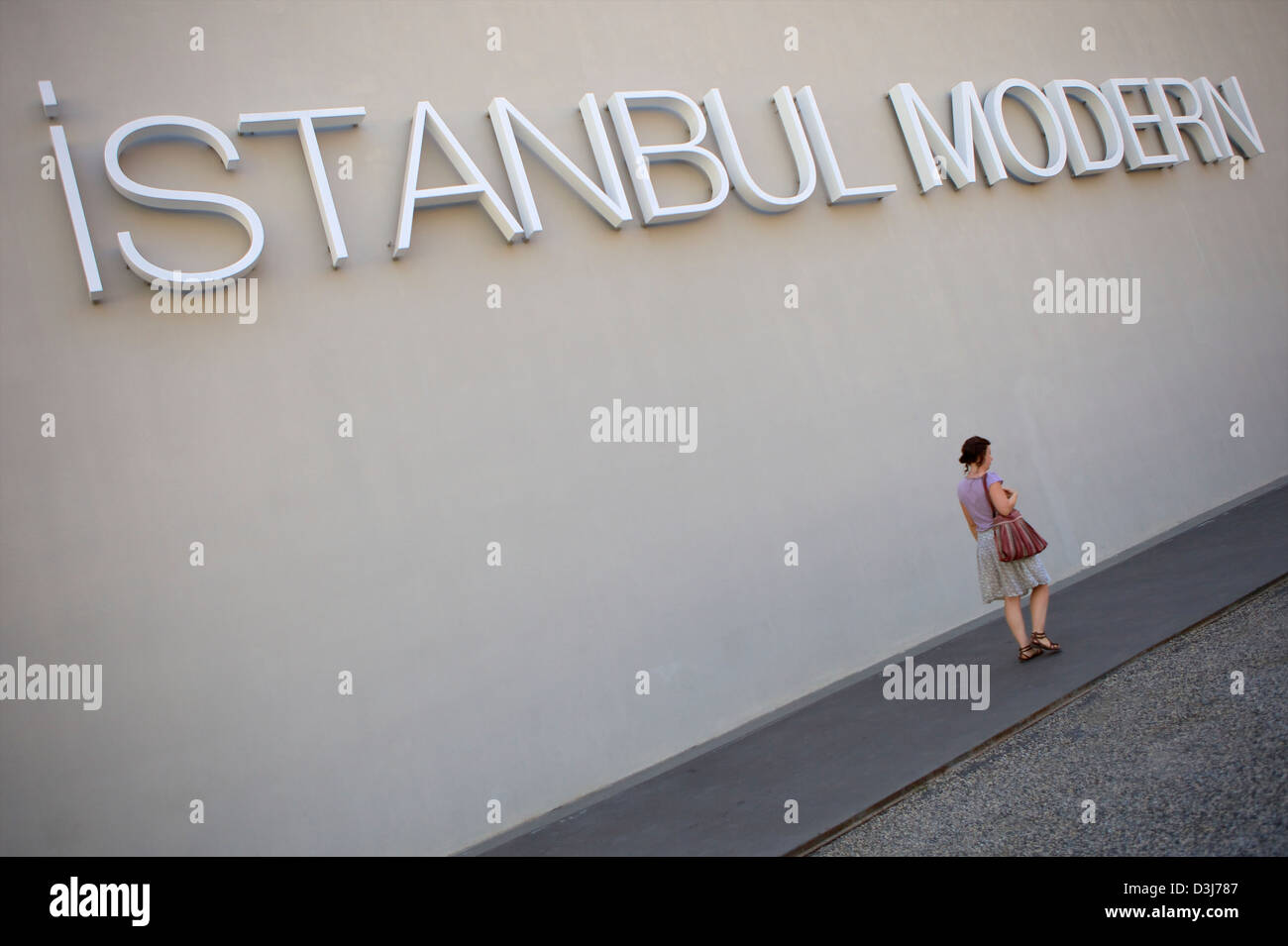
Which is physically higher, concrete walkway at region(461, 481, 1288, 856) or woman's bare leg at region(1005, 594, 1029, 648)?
woman's bare leg at region(1005, 594, 1029, 648)

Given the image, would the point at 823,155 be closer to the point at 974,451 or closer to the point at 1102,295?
the point at 974,451

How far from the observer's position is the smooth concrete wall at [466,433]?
5.56 metres

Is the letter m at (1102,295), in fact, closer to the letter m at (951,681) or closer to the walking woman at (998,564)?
the walking woman at (998,564)

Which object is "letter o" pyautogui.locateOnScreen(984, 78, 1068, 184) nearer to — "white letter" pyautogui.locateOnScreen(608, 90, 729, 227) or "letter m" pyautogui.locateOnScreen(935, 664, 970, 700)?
"white letter" pyautogui.locateOnScreen(608, 90, 729, 227)

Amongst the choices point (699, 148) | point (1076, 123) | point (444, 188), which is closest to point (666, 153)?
point (699, 148)

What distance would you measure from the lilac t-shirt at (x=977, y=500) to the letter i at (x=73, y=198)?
16.7 feet

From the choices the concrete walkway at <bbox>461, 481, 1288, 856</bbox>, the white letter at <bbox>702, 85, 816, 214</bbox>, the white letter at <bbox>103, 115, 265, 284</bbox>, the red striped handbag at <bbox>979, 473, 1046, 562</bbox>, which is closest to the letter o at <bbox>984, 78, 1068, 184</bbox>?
the white letter at <bbox>702, 85, 816, 214</bbox>

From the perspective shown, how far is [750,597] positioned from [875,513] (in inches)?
52.6

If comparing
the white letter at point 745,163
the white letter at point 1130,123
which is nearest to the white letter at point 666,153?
the white letter at point 745,163

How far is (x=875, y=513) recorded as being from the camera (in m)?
7.80

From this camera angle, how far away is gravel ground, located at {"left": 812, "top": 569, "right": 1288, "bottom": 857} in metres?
4.00

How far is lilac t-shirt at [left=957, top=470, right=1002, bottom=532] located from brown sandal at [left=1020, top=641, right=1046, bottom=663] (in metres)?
0.79
